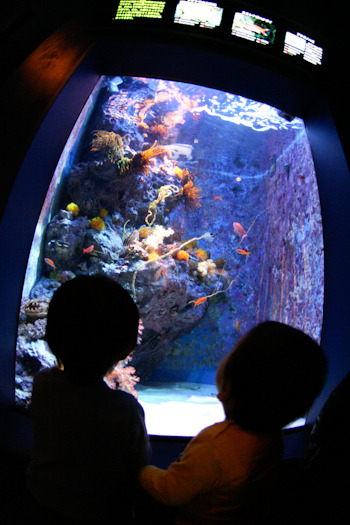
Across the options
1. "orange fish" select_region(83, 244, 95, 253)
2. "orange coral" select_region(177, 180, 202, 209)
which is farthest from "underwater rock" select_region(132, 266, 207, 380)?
"orange coral" select_region(177, 180, 202, 209)

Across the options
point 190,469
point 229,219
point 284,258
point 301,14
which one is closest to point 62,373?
point 190,469

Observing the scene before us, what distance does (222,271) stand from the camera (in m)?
4.70

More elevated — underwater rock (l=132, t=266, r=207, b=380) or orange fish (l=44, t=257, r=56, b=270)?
orange fish (l=44, t=257, r=56, b=270)

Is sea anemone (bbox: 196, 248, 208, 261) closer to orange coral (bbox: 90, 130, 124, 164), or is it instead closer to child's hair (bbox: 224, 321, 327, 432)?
orange coral (bbox: 90, 130, 124, 164)

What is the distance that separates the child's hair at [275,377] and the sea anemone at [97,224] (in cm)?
384

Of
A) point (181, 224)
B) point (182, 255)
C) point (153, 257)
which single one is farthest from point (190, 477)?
point (181, 224)

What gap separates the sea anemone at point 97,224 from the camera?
4387mm

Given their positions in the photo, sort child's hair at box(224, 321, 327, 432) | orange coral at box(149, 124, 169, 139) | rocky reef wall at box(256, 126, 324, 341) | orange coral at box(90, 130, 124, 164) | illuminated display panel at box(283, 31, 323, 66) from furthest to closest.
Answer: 1. orange coral at box(149, 124, 169, 139)
2. orange coral at box(90, 130, 124, 164)
3. rocky reef wall at box(256, 126, 324, 341)
4. illuminated display panel at box(283, 31, 323, 66)
5. child's hair at box(224, 321, 327, 432)

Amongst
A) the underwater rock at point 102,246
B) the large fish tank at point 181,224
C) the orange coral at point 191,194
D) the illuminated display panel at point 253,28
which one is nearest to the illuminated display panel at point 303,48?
the illuminated display panel at point 253,28

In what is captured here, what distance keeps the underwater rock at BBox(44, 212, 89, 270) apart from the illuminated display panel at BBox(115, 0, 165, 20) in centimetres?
269

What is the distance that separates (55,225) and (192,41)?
292cm

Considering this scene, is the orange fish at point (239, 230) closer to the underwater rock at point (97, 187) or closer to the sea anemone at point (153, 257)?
the sea anemone at point (153, 257)

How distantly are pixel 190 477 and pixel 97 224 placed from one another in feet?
12.9

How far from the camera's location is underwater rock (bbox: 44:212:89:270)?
4.06 meters
